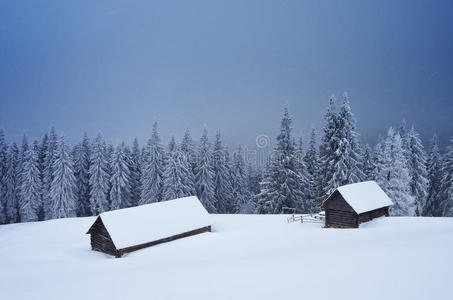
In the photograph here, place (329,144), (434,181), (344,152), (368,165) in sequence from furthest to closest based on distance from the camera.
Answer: (368,165)
(434,181)
(329,144)
(344,152)

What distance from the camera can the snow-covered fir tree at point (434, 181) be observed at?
48481 millimetres

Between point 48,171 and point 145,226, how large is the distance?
35.9 meters

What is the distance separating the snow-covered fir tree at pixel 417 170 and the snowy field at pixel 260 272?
19807 millimetres

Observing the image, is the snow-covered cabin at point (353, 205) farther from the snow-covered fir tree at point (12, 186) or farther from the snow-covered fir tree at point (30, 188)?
the snow-covered fir tree at point (12, 186)

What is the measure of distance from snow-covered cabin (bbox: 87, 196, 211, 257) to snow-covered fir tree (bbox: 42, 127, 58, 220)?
1181 inches

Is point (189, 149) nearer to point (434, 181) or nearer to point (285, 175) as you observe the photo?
point (285, 175)

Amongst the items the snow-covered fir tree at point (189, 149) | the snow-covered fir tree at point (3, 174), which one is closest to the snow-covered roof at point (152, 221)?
the snow-covered fir tree at point (189, 149)

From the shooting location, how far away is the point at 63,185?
52156 mm

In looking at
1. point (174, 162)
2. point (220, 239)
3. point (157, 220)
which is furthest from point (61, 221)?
point (220, 239)

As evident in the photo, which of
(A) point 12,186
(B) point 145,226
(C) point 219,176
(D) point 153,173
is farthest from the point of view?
(A) point 12,186

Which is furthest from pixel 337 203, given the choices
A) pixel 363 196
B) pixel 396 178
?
pixel 396 178

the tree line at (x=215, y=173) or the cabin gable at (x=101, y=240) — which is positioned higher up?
the tree line at (x=215, y=173)

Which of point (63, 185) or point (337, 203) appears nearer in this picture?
point (337, 203)

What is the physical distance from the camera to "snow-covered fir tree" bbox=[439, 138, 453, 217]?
137ft
